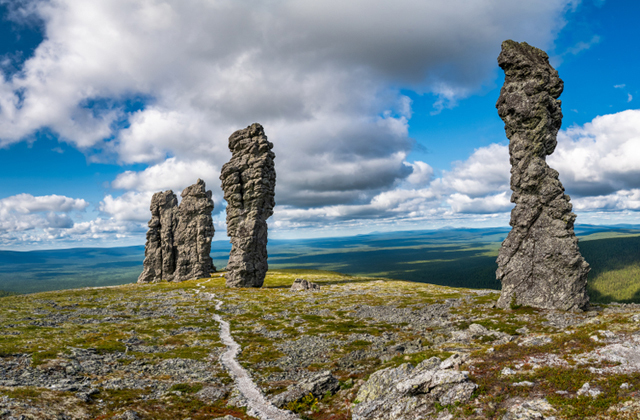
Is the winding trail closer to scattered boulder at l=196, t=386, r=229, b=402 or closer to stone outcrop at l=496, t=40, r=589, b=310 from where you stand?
scattered boulder at l=196, t=386, r=229, b=402

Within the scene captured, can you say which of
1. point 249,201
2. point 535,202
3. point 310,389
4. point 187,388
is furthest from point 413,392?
point 249,201

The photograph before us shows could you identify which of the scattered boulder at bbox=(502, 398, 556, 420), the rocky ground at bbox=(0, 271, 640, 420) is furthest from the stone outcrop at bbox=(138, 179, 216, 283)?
the scattered boulder at bbox=(502, 398, 556, 420)

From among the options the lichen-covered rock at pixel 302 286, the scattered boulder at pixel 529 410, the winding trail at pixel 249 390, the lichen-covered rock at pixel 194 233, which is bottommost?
the lichen-covered rock at pixel 302 286

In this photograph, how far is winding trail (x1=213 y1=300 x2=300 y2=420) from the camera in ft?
80.0

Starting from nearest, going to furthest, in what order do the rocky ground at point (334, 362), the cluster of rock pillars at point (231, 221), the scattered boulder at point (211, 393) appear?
the rocky ground at point (334, 362) < the scattered boulder at point (211, 393) < the cluster of rock pillars at point (231, 221)

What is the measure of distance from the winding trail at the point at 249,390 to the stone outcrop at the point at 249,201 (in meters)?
55.0

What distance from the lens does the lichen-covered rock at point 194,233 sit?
127625 mm

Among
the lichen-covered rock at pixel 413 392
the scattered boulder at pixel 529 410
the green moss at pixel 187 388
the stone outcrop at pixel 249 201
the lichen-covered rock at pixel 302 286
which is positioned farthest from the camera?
the stone outcrop at pixel 249 201

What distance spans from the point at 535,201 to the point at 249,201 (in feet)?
261

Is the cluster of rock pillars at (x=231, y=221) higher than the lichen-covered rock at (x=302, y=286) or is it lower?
higher

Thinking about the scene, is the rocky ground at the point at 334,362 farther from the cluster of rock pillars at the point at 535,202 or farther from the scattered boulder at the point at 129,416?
the cluster of rock pillars at the point at 535,202

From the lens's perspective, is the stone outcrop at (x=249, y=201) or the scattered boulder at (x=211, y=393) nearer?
the scattered boulder at (x=211, y=393)

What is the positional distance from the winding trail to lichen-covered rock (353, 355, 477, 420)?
5753 mm

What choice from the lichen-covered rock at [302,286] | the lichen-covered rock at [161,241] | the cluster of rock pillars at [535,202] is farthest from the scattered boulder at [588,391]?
the lichen-covered rock at [161,241]
